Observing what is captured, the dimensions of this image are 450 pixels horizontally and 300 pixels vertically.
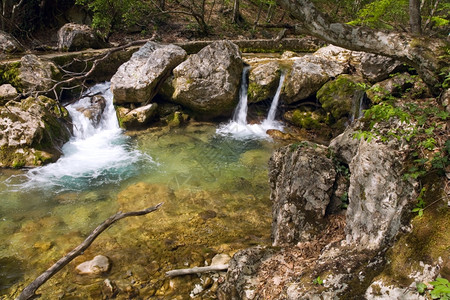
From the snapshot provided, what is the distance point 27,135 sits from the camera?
864cm

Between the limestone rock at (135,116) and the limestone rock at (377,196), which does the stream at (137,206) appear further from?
the limestone rock at (377,196)

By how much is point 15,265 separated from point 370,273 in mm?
5829

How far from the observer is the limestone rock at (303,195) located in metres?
4.54

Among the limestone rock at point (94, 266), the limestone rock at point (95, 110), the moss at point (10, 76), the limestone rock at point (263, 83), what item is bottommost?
the limestone rock at point (94, 266)

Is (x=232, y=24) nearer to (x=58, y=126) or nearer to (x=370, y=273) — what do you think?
(x=58, y=126)

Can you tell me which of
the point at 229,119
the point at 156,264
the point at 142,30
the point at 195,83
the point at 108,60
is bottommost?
the point at 156,264

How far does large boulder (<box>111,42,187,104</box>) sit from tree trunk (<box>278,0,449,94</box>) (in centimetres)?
870

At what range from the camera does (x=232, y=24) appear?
21.1 metres

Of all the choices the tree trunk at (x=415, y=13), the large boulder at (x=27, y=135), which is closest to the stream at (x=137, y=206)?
the large boulder at (x=27, y=135)

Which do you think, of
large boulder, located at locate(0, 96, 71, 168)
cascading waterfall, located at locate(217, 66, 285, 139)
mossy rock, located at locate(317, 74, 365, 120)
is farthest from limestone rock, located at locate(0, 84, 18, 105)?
mossy rock, located at locate(317, 74, 365, 120)

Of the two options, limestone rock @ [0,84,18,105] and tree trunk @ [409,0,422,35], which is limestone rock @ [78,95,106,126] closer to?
limestone rock @ [0,84,18,105]

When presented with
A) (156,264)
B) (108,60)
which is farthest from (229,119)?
(156,264)

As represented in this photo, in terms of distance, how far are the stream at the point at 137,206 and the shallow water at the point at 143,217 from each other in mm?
20

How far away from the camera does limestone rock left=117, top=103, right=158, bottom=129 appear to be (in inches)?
445
